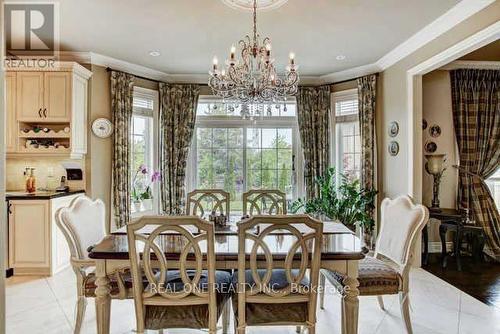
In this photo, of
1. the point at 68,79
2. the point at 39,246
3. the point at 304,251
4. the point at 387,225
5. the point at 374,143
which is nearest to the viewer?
→ the point at 304,251

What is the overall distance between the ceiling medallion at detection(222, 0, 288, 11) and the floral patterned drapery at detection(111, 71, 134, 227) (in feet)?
Result: 7.76

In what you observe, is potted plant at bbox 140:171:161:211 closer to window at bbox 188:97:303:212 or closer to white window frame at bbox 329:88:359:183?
window at bbox 188:97:303:212

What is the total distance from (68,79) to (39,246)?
2.04 metres

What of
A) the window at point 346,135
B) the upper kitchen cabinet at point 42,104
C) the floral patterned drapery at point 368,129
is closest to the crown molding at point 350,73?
the floral patterned drapery at point 368,129

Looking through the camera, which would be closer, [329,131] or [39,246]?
[39,246]

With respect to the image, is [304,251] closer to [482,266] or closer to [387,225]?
[387,225]

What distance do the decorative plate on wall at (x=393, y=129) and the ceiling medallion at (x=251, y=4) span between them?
8.12 ft

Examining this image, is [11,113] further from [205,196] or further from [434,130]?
[434,130]

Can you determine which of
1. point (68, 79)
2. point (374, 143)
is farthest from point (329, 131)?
point (68, 79)

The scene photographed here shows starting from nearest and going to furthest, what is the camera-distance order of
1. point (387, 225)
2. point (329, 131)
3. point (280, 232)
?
point (280, 232) < point (387, 225) < point (329, 131)

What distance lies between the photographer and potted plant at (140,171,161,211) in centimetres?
529

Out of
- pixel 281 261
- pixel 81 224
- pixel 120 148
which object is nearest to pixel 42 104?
pixel 120 148

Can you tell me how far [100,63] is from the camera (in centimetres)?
468

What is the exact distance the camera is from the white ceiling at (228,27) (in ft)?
10.4
